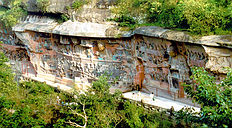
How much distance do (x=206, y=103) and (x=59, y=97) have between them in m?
7.77

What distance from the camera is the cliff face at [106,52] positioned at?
11039mm

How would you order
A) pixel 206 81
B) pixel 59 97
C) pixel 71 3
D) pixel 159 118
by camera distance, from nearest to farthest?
pixel 206 81, pixel 159 118, pixel 59 97, pixel 71 3

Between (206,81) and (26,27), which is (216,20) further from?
(26,27)

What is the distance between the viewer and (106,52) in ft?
47.0

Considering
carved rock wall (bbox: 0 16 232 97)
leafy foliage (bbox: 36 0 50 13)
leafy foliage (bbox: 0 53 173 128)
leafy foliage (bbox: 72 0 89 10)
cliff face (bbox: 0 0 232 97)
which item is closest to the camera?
leafy foliage (bbox: 0 53 173 128)

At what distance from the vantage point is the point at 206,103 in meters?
7.05

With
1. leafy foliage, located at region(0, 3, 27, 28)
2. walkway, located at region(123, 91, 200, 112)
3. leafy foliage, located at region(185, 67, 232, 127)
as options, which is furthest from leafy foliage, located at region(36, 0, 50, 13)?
leafy foliage, located at region(185, 67, 232, 127)

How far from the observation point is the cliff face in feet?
36.2

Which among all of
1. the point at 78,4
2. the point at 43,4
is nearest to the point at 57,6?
the point at 43,4

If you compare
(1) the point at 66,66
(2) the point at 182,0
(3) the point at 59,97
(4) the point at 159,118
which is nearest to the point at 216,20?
(2) the point at 182,0

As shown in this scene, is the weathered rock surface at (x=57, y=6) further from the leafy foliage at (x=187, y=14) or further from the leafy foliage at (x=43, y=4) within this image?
the leafy foliage at (x=187, y=14)

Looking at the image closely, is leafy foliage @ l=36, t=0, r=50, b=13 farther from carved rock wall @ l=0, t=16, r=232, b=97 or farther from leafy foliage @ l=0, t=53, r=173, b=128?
leafy foliage @ l=0, t=53, r=173, b=128

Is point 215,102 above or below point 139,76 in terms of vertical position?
above

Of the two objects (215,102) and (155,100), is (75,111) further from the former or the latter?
(215,102)
